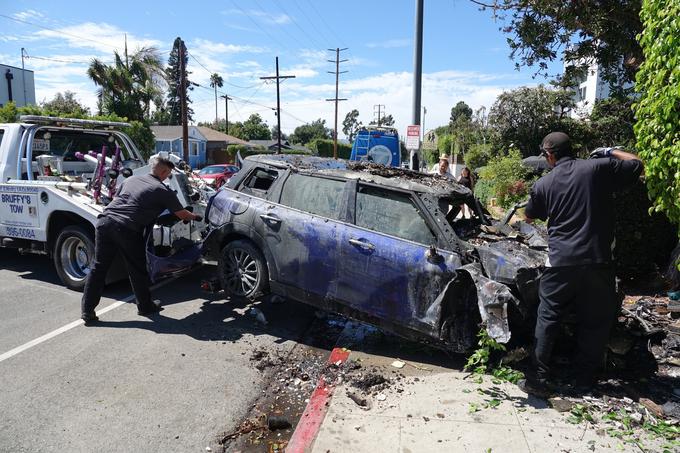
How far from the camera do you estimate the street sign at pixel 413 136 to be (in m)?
12.2

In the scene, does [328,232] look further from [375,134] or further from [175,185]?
[375,134]

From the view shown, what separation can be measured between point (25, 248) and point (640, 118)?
745 cm

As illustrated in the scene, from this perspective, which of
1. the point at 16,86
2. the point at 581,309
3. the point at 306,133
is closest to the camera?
the point at 581,309

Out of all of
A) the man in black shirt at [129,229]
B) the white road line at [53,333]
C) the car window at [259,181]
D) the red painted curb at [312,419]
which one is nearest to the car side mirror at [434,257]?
the red painted curb at [312,419]

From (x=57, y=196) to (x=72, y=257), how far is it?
861 millimetres

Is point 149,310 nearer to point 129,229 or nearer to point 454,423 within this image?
point 129,229

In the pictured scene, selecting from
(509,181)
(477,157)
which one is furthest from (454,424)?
(477,157)

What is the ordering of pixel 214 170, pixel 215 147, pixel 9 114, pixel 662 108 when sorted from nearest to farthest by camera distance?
1. pixel 662 108
2. pixel 9 114
3. pixel 214 170
4. pixel 215 147

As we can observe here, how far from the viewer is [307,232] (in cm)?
487

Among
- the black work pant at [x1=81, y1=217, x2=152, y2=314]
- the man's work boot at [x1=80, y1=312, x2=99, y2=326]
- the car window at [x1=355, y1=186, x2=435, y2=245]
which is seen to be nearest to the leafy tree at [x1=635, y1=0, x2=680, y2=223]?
the car window at [x1=355, y1=186, x2=435, y2=245]

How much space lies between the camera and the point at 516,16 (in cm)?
819

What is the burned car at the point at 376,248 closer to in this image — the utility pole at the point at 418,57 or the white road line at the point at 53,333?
the white road line at the point at 53,333

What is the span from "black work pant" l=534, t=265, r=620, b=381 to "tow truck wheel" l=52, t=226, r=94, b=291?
17.6 feet

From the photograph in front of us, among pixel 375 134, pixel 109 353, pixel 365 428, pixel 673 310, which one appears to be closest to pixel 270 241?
pixel 109 353
